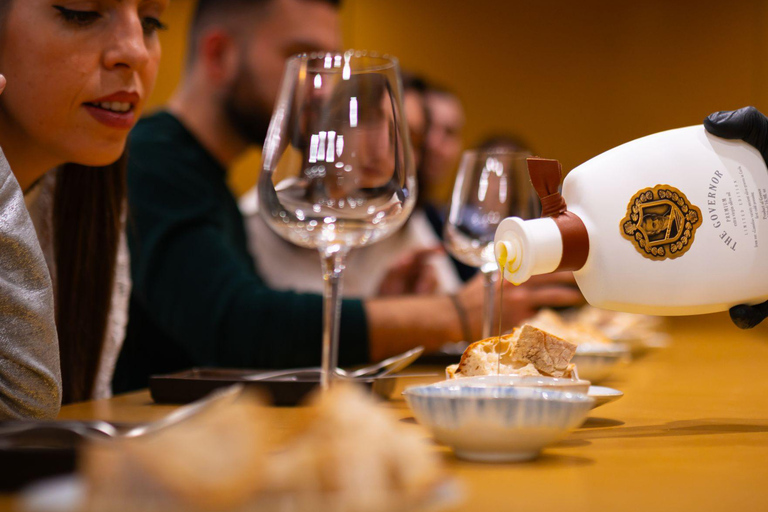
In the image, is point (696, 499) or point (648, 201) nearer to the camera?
point (696, 499)

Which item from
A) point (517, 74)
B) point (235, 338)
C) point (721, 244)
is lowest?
point (235, 338)

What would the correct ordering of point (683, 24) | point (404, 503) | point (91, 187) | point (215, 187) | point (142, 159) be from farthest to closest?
point (683, 24)
point (215, 187)
point (142, 159)
point (91, 187)
point (404, 503)

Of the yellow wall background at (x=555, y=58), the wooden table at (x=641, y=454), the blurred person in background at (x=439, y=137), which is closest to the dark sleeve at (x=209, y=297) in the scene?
the wooden table at (x=641, y=454)

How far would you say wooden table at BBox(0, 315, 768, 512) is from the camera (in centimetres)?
36

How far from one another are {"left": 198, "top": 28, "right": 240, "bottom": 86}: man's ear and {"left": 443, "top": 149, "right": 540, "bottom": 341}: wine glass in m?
0.94

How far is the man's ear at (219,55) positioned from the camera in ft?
5.84

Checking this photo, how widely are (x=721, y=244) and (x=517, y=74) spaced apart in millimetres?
3628

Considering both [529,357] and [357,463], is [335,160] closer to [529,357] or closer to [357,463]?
[529,357]

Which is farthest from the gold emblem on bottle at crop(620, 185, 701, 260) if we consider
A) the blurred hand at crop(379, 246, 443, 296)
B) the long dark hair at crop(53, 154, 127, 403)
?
the blurred hand at crop(379, 246, 443, 296)

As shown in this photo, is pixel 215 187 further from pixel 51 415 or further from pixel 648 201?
pixel 648 201

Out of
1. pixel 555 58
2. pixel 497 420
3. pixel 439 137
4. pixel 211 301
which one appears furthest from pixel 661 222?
pixel 555 58

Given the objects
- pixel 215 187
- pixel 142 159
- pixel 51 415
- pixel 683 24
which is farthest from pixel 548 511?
pixel 683 24

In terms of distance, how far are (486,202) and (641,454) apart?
0.51 meters

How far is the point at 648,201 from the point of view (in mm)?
566
